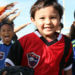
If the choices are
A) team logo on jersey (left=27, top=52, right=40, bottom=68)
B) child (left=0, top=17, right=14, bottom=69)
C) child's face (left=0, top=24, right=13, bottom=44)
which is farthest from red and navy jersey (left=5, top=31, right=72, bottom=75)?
child's face (left=0, top=24, right=13, bottom=44)

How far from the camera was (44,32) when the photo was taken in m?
1.41

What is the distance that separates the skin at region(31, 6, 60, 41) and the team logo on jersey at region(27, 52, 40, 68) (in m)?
0.17

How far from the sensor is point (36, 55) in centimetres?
139

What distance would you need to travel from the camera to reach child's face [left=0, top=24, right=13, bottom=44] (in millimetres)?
3073

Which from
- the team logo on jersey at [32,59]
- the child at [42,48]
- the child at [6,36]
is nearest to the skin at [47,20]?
the child at [42,48]

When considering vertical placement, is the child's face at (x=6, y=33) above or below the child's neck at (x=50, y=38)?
below

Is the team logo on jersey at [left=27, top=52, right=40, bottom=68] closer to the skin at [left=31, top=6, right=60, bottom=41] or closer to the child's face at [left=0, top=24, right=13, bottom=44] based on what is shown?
the skin at [left=31, top=6, right=60, bottom=41]

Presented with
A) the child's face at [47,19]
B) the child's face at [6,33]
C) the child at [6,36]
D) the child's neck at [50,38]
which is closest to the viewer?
the child's face at [47,19]

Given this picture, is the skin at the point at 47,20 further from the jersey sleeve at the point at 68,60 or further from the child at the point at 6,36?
the child at the point at 6,36

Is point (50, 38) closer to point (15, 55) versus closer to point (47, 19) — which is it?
point (47, 19)

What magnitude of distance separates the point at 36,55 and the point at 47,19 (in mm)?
261

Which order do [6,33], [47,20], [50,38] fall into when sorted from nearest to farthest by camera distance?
[47,20]
[50,38]
[6,33]

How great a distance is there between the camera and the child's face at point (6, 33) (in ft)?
10.1

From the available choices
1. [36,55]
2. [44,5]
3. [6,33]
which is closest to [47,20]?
[44,5]
